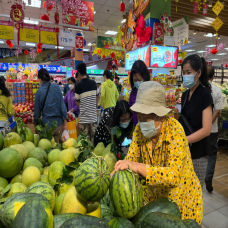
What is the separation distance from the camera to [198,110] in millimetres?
1751

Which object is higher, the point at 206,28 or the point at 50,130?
the point at 206,28

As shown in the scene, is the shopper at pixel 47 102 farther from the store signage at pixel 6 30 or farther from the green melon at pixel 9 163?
the store signage at pixel 6 30

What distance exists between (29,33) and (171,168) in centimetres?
702

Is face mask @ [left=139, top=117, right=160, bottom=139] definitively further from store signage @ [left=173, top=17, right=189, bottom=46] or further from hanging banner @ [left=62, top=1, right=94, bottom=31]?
hanging banner @ [left=62, top=1, right=94, bottom=31]

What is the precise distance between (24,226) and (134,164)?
0.52 metres

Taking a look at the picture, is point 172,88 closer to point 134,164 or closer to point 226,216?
point 226,216

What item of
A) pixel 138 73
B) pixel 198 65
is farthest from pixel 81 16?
pixel 198 65

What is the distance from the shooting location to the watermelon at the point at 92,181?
0.79m

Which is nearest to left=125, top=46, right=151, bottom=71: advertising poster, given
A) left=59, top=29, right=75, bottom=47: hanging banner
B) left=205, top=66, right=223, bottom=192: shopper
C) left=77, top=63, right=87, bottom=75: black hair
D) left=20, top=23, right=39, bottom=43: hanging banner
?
left=77, top=63, right=87, bottom=75: black hair

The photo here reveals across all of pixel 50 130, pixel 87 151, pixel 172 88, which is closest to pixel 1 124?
pixel 50 130

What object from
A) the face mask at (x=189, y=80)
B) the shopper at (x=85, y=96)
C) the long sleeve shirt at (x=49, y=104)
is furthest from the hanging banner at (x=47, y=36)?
the face mask at (x=189, y=80)

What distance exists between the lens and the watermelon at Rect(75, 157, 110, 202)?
0.79m

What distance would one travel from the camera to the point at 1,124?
3070 millimetres

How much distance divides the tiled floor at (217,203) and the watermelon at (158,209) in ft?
6.00
